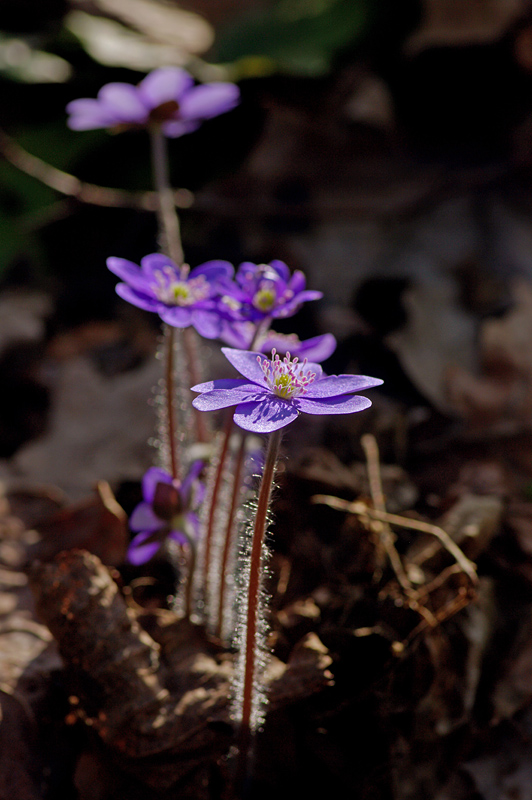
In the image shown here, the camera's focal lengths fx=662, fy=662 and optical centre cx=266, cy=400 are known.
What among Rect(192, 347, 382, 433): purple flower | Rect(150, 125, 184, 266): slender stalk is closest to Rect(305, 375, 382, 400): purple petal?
Rect(192, 347, 382, 433): purple flower

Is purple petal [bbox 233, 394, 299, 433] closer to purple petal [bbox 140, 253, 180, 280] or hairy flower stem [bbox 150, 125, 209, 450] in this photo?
purple petal [bbox 140, 253, 180, 280]

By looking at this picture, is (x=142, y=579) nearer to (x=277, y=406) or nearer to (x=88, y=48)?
(x=277, y=406)

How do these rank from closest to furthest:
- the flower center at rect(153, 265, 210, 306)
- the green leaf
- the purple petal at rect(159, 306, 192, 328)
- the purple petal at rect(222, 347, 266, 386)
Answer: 1. the purple petal at rect(222, 347, 266, 386)
2. the purple petal at rect(159, 306, 192, 328)
3. the flower center at rect(153, 265, 210, 306)
4. the green leaf

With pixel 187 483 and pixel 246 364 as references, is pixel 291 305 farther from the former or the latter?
pixel 187 483

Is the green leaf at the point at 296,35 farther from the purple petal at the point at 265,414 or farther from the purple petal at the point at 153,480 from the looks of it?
the purple petal at the point at 265,414

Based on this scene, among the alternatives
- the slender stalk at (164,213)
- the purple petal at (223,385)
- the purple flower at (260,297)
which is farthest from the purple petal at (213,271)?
the purple petal at (223,385)

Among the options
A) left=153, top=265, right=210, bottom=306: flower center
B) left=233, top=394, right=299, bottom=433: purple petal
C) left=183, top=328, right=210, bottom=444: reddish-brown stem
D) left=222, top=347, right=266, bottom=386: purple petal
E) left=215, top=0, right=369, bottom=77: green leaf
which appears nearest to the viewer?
left=233, top=394, right=299, bottom=433: purple petal

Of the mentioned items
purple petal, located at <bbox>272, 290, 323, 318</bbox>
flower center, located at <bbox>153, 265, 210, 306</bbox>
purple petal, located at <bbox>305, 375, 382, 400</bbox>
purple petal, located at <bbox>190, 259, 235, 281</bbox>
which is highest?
purple petal, located at <bbox>190, 259, 235, 281</bbox>

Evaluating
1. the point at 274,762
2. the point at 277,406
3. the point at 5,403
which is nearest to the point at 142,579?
the point at 274,762
